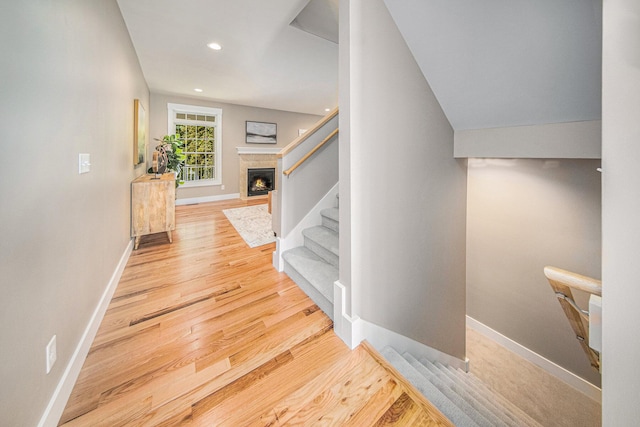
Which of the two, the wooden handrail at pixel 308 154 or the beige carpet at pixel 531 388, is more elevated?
the wooden handrail at pixel 308 154

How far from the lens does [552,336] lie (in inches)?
95.7

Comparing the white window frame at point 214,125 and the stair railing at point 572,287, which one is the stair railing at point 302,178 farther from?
the white window frame at point 214,125

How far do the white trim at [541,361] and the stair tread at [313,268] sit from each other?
2.13m

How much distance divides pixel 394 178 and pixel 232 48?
288 cm

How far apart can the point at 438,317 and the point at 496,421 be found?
29.5 inches

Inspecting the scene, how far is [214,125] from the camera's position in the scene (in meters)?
6.05

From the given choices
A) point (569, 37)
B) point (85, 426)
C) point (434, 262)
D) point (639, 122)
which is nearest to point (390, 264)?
point (434, 262)

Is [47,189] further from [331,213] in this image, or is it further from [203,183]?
[203,183]

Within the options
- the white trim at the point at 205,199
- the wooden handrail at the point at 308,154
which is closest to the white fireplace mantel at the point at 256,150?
the white trim at the point at 205,199

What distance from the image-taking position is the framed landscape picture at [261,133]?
6500mm

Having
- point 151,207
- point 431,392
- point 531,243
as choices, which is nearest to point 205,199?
point 151,207

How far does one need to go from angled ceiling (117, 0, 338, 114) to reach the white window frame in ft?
1.50

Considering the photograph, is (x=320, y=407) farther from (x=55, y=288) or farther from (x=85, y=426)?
(x=55, y=288)

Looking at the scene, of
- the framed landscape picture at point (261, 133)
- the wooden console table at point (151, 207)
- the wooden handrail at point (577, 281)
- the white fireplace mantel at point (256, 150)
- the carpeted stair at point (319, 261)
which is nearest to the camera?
the wooden handrail at point (577, 281)
